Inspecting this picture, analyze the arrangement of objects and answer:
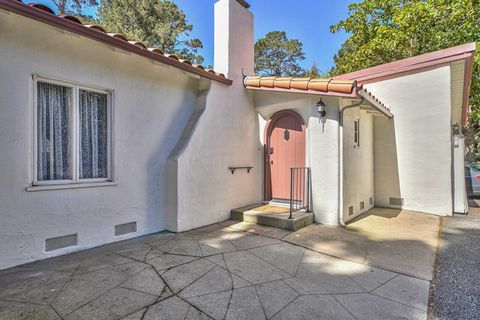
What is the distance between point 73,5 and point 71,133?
1624cm

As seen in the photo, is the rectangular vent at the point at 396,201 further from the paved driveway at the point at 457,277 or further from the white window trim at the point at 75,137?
the white window trim at the point at 75,137

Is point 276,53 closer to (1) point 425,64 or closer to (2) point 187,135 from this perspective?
(1) point 425,64

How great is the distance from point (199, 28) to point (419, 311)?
2179 centimetres

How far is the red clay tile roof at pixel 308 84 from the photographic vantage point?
4594 mm

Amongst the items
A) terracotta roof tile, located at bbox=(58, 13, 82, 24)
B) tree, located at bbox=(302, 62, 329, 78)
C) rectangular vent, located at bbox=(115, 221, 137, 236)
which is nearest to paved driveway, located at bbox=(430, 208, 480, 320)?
rectangular vent, located at bbox=(115, 221, 137, 236)

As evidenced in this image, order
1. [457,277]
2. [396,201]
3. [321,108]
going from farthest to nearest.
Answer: [396,201] → [321,108] → [457,277]

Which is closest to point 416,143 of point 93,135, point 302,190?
point 302,190

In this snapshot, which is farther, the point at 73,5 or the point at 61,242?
the point at 73,5

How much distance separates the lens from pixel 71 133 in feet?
12.2

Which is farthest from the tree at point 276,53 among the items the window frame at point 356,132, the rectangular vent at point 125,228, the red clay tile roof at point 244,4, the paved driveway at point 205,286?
the paved driveway at point 205,286

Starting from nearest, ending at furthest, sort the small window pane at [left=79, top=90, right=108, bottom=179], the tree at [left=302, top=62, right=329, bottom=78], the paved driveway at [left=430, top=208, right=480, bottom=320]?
the paved driveway at [left=430, top=208, right=480, bottom=320] → the small window pane at [left=79, top=90, right=108, bottom=179] → the tree at [left=302, top=62, right=329, bottom=78]

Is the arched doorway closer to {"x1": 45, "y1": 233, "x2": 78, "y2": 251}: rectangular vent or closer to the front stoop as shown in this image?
the front stoop

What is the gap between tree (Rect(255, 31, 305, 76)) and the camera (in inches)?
862

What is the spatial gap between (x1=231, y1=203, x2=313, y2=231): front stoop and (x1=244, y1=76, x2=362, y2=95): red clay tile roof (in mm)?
2481
